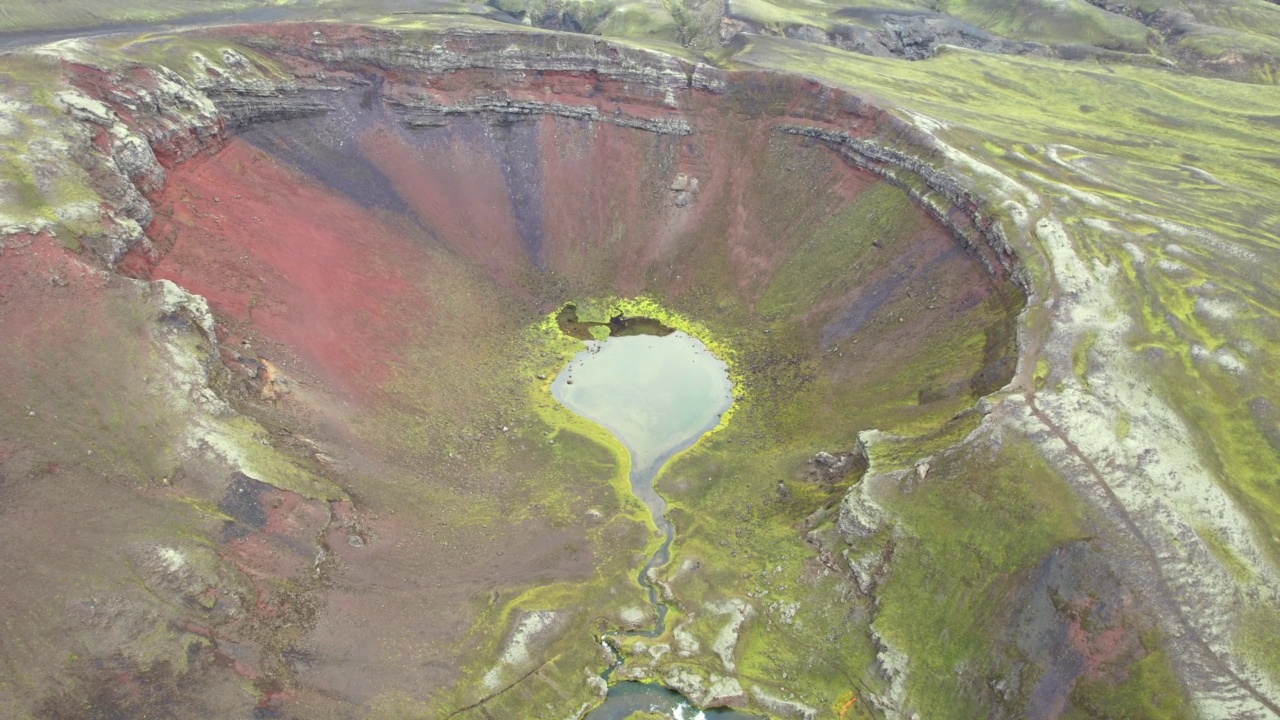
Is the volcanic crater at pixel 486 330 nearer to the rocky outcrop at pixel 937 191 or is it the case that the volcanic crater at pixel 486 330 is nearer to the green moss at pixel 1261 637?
the rocky outcrop at pixel 937 191

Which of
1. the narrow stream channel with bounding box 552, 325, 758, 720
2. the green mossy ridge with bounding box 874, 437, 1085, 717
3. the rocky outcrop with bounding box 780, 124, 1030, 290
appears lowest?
the narrow stream channel with bounding box 552, 325, 758, 720

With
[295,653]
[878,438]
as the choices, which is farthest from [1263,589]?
[295,653]

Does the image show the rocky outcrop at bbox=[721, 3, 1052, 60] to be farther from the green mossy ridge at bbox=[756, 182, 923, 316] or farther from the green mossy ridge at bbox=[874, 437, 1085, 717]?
the green mossy ridge at bbox=[874, 437, 1085, 717]

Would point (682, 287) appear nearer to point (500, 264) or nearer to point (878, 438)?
point (500, 264)

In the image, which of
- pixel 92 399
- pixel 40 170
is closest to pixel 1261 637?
pixel 92 399

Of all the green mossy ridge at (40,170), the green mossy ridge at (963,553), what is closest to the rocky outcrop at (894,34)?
the green mossy ridge at (40,170)

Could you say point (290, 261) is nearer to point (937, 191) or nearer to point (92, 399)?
point (92, 399)

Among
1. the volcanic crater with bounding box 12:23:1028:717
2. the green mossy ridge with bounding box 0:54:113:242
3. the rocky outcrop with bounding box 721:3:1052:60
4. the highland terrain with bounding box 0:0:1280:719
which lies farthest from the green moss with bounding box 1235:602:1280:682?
the rocky outcrop with bounding box 721:3:1052:60
